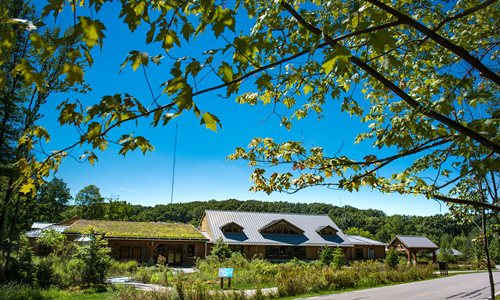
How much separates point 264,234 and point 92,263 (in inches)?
1004

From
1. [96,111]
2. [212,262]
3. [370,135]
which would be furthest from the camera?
[212,262]

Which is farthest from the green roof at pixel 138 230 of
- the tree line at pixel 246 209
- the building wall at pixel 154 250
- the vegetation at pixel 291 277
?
the tree line at pixel 246 209

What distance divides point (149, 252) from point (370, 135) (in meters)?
33.8

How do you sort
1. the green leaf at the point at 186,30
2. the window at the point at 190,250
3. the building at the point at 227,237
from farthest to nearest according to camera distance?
1. the window at the point at 190,250
2. the building at the point at 227,237
3. the green leaf at the point at 186,30

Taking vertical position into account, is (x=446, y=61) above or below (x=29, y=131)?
above

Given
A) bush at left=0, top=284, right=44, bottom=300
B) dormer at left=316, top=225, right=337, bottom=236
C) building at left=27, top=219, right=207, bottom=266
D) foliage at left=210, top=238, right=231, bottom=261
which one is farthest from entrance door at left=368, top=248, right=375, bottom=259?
bush at left=0, top=284, right=44, bottom=300

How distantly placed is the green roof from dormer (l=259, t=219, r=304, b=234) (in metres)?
9.36

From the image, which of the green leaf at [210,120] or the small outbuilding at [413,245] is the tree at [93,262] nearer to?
the green leaf at [210,120]

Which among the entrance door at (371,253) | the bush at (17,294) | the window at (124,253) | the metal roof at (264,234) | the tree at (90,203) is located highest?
the tree at (90,203)

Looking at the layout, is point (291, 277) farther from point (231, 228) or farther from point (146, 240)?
point (231, 228)

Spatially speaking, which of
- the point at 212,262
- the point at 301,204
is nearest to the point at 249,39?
the point at 212,262

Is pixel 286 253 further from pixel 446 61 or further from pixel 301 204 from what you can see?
pixel 301 204

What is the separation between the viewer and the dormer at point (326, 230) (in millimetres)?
45562

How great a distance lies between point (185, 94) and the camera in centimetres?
203
